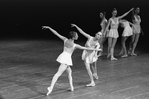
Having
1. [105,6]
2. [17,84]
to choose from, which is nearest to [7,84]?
[17,84]

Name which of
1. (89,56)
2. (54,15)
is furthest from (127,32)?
(54,15)

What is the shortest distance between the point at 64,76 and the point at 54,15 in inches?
638

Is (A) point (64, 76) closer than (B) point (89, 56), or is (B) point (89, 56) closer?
(B) point (89, 56)

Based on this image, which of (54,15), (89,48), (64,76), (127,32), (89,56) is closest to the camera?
(89,48)

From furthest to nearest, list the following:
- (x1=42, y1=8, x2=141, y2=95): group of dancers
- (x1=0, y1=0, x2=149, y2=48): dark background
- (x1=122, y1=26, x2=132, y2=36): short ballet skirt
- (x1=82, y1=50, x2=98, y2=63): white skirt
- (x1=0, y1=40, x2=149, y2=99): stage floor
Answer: (x1=0, y1=0, x2=149, y2=48): dark background → (x1=122, y1=26, x2=132, y2=36): short ballet skirt → (x1=82, y1=50, x2=98, y2=63): white skirt → (x1=0, y1=40, x2=149, y2=99): stage floor → (x1=42, y1=8, x2=141, y2=95): group of dancers

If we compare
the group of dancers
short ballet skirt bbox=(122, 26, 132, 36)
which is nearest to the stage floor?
the group of dancers

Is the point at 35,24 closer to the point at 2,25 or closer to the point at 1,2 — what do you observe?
the point at 2,25

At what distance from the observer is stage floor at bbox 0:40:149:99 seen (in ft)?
26.1

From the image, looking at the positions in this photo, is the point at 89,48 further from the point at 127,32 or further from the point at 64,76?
the point at 127,32

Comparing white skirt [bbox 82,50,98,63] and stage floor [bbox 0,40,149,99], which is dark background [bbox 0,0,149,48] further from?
white skirt [bbox 82,50,98,63]

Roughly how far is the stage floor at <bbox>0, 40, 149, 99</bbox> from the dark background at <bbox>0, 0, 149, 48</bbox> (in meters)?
4.26

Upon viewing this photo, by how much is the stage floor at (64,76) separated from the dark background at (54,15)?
4262mm

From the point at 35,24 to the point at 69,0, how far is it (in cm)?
903

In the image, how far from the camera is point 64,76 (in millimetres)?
9562
